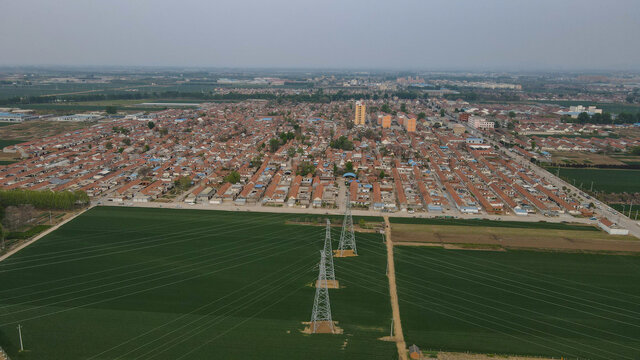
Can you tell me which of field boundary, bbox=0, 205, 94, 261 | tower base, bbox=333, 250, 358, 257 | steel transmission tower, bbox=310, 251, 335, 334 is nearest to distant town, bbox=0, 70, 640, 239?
field boundary, bbox=0, 205, 94, 261

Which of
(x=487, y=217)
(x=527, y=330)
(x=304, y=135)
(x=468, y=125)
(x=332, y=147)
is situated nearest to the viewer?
(x=527, y=330)

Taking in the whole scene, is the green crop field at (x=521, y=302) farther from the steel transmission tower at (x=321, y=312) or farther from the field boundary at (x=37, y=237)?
the field boundary at (x=37, y=237)

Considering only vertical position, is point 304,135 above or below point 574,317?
above

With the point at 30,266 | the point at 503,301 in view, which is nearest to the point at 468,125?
the point at 503,301

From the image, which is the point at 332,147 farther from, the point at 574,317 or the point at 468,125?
the point at 574,317

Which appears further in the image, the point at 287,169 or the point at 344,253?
the point at 287,169

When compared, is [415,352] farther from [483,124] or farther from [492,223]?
[483,124]

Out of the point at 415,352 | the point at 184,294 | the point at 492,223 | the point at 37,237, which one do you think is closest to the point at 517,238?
the point at 492,223
